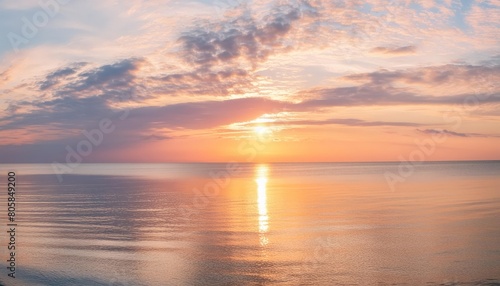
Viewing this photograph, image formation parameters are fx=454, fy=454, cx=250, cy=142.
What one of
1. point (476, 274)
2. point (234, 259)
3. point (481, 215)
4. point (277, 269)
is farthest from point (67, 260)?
point (481, 215)

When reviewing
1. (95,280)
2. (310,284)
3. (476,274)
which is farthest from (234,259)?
(476,274)

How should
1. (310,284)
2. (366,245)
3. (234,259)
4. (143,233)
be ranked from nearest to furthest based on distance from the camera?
(310,284)
(234,259)
(366,245)
(143,233)

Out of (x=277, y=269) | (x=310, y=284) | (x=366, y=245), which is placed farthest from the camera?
(x=366, y=245)

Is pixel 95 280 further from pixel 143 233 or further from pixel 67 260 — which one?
pixel 143 233

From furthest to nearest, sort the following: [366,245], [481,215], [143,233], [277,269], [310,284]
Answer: [481,215] < [143,233] < [366,245] < [277,269] < [310,284]

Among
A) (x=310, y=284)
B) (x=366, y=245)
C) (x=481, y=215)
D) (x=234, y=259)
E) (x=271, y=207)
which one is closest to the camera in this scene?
(x=310, y=284)

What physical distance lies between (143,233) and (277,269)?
16.3 meters

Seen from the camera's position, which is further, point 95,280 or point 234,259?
point 234,259

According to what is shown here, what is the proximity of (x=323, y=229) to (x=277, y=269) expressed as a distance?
1383 cm

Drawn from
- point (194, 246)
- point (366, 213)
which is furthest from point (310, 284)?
point (366, 213)

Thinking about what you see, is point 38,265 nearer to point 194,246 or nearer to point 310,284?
point 194,246

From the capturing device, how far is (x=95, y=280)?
2573cm

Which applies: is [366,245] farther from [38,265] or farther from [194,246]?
[38,265]

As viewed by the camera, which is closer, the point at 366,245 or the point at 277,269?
the point at 277,269
